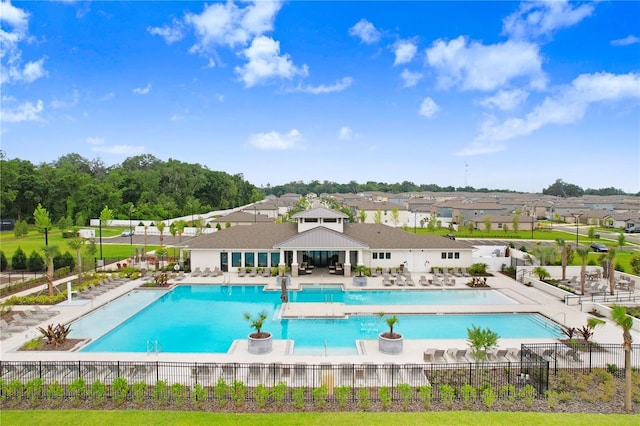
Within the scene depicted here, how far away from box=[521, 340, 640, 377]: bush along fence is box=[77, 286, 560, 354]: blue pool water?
119 inches

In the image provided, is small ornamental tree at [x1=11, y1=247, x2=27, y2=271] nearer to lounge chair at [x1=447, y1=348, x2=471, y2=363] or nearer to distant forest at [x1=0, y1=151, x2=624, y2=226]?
lounge chair at [x1=447, y1=348, x2=471, y2=363]

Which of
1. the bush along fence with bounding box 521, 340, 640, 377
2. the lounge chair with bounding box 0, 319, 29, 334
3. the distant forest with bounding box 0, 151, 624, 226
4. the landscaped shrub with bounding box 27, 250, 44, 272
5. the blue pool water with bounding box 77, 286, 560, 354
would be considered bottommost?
the blue pool water with bounding box 77, 286, 560, 354

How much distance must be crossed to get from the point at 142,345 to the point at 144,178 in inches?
3515

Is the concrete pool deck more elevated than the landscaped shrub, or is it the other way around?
the landscaped shrub

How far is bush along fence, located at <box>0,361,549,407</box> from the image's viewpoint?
13586 mm

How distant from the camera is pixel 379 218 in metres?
83.7

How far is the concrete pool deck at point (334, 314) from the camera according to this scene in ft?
57.9

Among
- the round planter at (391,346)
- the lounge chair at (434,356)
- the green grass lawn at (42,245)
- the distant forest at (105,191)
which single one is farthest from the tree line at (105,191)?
the lounge chair at (434,356)

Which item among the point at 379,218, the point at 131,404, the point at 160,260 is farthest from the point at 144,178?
the point at 131,404

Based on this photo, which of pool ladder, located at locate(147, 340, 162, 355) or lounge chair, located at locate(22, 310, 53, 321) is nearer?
pool ladder, located at locate(147, 340, 162, 355)

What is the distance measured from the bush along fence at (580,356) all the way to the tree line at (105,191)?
247ft

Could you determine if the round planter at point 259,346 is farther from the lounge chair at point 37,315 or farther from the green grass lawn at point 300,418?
the lounge chair at point 37,315

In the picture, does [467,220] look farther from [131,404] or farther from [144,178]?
[131,404]

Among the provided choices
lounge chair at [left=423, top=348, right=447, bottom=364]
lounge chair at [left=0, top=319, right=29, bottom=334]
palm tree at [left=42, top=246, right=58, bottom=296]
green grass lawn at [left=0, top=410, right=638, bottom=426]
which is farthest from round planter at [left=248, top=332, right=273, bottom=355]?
palm tree at [left=42, top=246, right=58, bottom=296]
